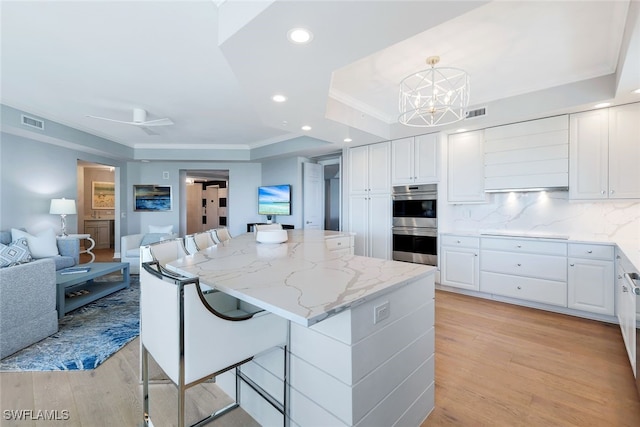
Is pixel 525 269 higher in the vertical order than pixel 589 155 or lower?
lower

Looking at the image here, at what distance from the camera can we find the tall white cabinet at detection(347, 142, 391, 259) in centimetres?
458

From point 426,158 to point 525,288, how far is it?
6.87 ft

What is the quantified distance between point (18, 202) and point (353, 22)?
572cm

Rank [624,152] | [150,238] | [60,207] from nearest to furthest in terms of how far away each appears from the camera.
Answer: [624,152] < [60,207] < [150,238]

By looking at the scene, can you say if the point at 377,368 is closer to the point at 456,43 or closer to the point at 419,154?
the point at 456,43

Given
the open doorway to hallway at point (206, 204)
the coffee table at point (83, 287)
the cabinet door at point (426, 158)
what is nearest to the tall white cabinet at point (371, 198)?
the cabinet door at point (426, 158)

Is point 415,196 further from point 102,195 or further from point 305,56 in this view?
point 102,195

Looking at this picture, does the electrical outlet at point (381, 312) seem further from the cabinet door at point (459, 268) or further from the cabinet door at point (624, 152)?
the cabinet door at point (624, 152)

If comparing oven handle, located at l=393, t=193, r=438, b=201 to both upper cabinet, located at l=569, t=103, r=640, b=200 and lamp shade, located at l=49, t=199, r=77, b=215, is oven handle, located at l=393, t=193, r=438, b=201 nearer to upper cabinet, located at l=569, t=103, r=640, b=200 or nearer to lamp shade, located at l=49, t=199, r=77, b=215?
upper cabinet, located at l=569, t=103, r=640, b=200

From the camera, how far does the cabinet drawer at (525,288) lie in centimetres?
314

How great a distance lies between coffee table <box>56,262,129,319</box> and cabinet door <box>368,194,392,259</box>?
3836mm

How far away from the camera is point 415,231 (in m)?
4.29

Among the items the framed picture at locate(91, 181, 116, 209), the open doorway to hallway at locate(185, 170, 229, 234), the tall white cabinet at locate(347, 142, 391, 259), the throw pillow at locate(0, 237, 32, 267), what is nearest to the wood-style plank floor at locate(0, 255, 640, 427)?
the tall white cabinet at locate(347, 142, 391, 259)

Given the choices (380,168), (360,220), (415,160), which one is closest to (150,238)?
(360,220)
